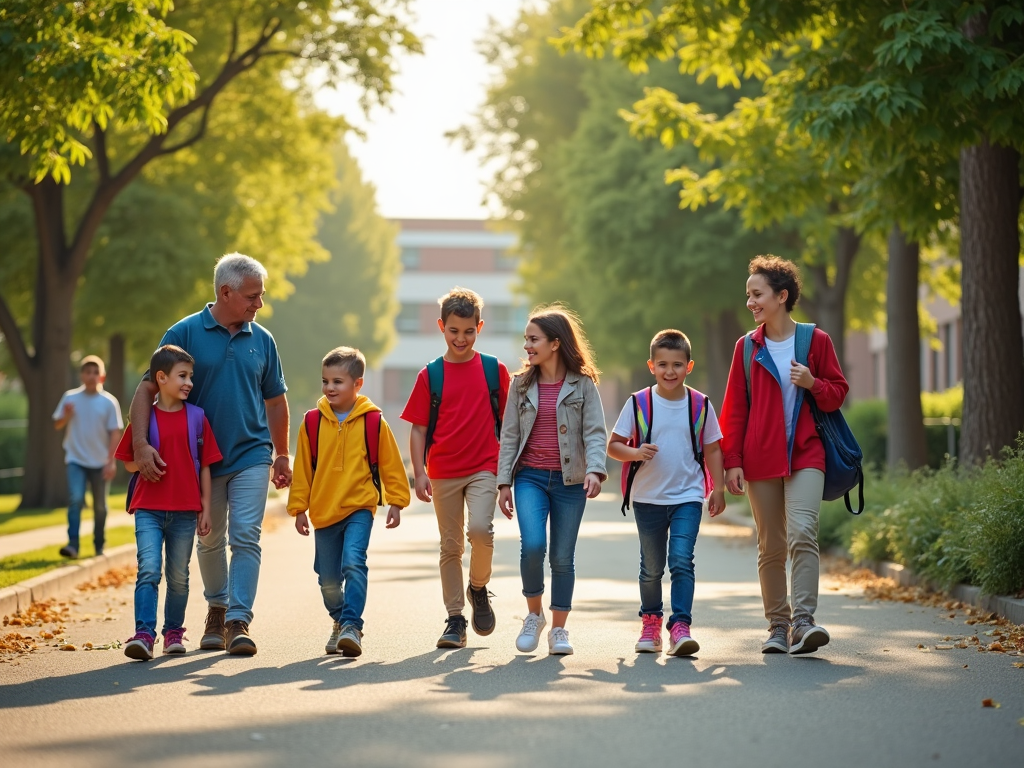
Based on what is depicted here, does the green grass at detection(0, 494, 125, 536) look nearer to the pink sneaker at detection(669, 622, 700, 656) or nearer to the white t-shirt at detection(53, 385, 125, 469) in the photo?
the white t-shirt at detection(53, 385, 125, 469)

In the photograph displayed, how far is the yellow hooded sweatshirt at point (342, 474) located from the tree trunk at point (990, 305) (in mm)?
7562

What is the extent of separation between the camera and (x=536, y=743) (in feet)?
18.6

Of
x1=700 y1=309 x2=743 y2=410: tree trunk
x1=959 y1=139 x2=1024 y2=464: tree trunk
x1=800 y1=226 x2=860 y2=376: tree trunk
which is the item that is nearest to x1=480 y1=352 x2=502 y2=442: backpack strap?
x1=959 y1=139 x2=1024 y2=464: tree trunk

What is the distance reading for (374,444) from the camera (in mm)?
8359

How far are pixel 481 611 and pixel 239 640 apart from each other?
1.39m

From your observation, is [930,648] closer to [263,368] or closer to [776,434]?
[776,434]

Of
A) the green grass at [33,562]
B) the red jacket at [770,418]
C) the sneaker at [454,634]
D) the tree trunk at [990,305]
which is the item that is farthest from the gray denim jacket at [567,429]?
the tree trunk at [990,305]

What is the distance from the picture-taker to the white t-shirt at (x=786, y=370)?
8.18m

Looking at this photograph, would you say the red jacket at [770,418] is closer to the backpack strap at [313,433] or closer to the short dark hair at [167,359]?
the backpack strap at [313,433]

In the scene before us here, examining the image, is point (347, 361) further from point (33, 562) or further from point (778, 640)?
point (33, 562)

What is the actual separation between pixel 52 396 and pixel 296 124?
23.0 ft

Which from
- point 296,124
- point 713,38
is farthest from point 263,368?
point 296,124

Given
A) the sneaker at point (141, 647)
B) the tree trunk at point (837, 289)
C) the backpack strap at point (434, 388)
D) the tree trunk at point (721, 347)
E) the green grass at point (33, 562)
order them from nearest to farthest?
the sneaker at point (141, 647) < the backpack strap at point (434, 388) < the green grass at point (33, 562) < the tree trunk at point (837, 289) < the tree trunk at point (721, 347)

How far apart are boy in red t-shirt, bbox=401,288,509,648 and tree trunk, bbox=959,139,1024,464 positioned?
23.3ft
